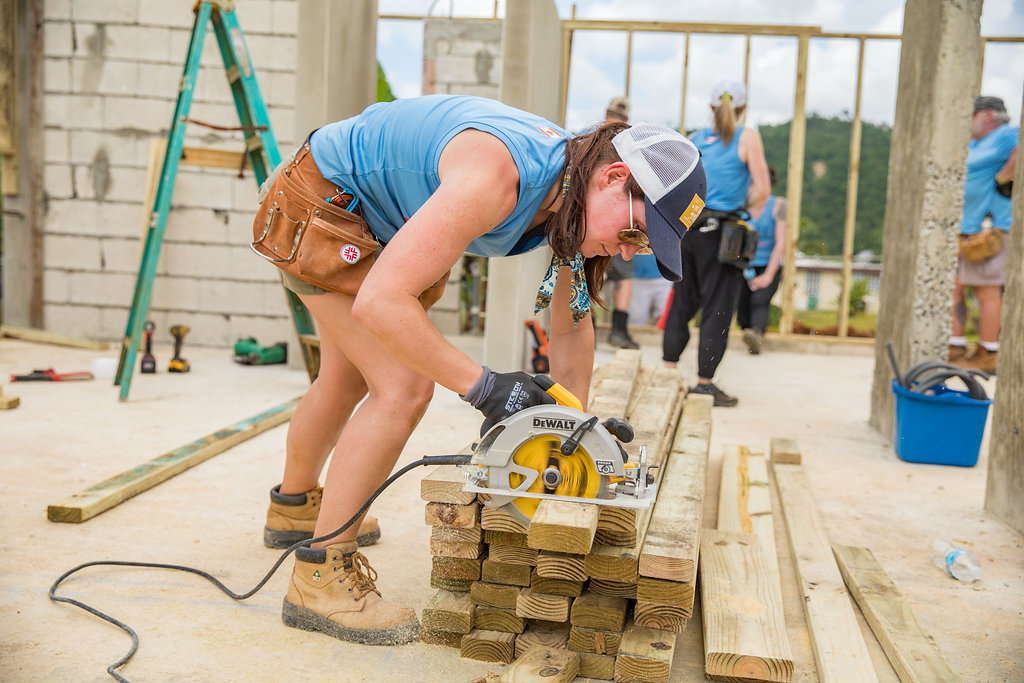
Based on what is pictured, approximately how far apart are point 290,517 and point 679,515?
1197 mm

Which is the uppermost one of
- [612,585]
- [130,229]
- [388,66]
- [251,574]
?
[388,66]

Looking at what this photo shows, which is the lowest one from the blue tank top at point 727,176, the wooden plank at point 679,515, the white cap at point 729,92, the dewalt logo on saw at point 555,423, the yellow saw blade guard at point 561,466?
the wooden plank at point 679,515

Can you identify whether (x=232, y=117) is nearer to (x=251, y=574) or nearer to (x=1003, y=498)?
(x=251, y=574)

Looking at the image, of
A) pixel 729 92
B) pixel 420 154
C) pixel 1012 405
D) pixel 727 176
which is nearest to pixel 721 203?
pixel 727 176

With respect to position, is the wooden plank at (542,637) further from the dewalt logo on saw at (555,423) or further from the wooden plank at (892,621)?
the wooden plank at (892,621)

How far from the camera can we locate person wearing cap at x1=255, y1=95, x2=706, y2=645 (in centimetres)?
169

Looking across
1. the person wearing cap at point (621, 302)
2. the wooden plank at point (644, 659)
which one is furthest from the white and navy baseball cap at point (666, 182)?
the person wearing cap at point (621, 302)

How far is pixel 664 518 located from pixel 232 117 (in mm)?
5411

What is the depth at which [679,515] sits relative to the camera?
6.79 feet

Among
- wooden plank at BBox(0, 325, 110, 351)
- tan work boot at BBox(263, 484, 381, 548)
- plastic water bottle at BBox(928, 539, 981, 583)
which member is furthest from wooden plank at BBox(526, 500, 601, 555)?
wooden plank at BBox(0, 325, 110, 351)

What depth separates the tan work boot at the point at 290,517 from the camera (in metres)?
2.58

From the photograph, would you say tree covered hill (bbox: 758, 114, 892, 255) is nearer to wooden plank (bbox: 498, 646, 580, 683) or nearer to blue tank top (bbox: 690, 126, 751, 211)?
blue tank top (bbox: 690, 126, 751, 211)

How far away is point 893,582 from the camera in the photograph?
2.54 meters

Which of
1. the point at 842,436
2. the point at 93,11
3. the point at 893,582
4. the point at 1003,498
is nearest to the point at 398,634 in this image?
the point at 893,582
